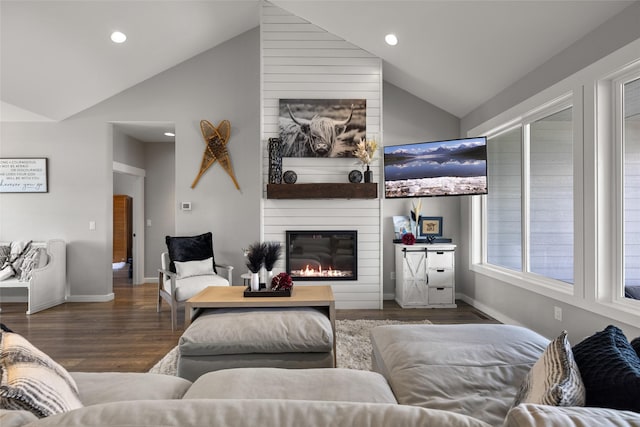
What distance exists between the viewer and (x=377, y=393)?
136 cm

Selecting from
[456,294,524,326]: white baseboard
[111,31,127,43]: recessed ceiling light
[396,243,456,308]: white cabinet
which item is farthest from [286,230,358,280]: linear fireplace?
[111,31,127,43]: recessed ceiling light

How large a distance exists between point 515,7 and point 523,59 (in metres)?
0.61

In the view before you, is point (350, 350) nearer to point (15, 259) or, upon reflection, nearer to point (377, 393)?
point (377, 393)

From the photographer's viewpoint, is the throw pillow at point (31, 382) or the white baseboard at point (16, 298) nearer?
the throw pillow at point (31, 382)

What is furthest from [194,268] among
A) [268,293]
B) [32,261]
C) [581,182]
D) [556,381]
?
[556,381]

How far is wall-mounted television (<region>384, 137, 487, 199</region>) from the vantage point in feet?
13.5

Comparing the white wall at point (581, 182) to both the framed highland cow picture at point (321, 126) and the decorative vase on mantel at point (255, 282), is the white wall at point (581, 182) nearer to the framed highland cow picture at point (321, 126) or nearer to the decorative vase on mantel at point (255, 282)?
the framed highland cow picture at point (321, 126)

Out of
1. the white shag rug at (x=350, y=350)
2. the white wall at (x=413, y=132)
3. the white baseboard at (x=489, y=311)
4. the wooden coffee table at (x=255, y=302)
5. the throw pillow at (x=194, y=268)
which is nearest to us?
the wooden coffee table at (x=255, y=302)

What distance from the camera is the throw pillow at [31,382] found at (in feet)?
3.03

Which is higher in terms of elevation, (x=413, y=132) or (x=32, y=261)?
(x=413, y=132)

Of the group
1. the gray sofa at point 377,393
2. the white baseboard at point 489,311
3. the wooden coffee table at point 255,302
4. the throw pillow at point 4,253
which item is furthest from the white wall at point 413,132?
the throw pillow at point 4,253

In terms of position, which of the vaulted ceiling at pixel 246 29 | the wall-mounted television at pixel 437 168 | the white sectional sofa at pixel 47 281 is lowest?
the white sectional sofa at pixel 47 281

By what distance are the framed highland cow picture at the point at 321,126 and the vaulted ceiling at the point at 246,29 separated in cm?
78

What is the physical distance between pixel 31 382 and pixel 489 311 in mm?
4381
